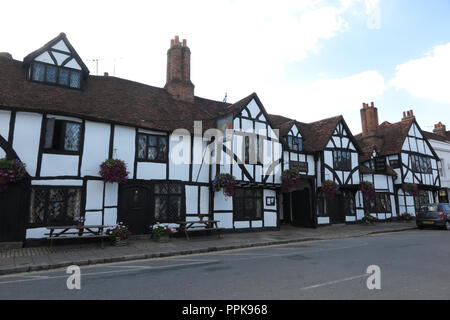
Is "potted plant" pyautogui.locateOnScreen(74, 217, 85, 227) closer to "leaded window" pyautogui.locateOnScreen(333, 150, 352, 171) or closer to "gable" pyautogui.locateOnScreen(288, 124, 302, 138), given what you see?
"gable" pyautogui.locateOnScreen(288, 124, 302, 138)

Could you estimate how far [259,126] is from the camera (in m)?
16.2

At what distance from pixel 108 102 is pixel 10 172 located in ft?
17.6

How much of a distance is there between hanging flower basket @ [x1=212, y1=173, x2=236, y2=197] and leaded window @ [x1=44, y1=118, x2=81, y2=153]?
6442 millimetres

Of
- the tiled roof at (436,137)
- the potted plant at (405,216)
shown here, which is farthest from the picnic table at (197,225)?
the tiled roof at (436,137)

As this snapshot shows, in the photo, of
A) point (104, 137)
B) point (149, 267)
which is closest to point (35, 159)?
point (104, 137)

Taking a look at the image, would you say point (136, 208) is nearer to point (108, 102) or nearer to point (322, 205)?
point (108, 102)

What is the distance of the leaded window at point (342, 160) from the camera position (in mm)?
19969

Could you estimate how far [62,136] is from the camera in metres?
11.3

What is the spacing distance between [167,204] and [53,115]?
6.25 m

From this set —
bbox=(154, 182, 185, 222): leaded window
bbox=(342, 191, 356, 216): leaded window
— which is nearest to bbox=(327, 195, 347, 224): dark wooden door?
bbox=(342, 191, 356, 216): leaded window

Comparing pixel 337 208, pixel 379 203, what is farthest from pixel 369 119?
pixel 337 208

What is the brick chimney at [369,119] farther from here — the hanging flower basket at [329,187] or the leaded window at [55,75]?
the leaded window at [55,75]

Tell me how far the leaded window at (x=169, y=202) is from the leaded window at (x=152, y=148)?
53.3 inches
